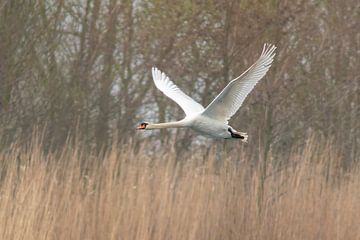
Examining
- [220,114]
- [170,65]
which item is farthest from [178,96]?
[170,65]

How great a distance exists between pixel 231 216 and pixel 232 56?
3.25 metres

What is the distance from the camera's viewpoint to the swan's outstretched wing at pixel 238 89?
30.6 feet

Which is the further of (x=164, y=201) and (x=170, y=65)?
(x=170, y=65)

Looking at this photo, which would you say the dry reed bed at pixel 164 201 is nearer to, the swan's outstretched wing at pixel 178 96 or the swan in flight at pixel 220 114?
the swan in flight at pixel 220 114

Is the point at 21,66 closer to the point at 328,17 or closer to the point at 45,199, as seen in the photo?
the point at 328,17

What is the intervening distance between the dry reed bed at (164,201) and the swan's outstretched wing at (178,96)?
564 mm

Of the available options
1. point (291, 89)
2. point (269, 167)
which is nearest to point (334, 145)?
point (291, 89)

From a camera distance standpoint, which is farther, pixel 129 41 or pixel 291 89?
pixel 129 41

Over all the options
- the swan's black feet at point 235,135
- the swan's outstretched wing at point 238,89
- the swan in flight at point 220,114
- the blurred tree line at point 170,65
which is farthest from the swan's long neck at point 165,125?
the blurred tree line at point 170,65

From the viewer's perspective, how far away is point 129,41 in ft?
47.3

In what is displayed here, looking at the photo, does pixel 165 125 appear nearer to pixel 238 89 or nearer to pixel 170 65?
pixel 238 89

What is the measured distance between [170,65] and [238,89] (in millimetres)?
3872

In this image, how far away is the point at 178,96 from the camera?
10609 millimetres

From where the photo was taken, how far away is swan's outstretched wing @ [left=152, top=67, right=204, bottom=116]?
1038 cm
